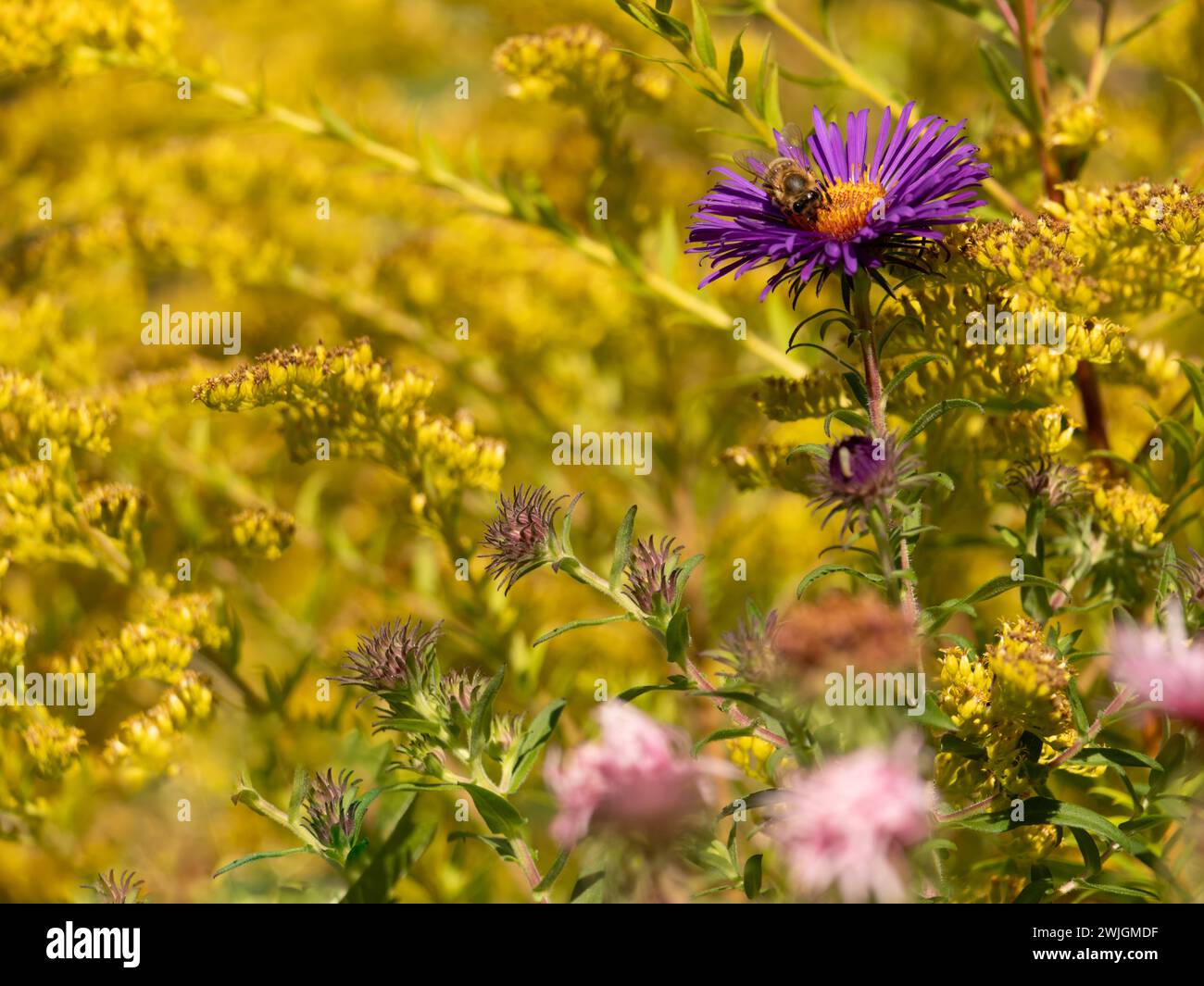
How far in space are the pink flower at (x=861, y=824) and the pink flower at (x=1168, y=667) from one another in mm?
154

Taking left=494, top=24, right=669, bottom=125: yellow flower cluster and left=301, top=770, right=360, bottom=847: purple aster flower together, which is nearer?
left=301, top=770, right=360, bottom=847: purple aster flower

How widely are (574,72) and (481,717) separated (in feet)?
1.89

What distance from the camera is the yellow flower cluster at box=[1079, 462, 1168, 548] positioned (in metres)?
0.67

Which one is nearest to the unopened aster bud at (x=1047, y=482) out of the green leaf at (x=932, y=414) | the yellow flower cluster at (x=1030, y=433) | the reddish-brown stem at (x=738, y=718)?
the yellow flower cluster at (x=1030, y=433)

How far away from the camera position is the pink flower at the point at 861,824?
Result: 411 mm

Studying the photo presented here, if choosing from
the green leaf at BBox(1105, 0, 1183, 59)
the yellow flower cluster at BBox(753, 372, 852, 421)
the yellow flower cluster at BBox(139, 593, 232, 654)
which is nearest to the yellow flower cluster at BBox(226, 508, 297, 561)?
the yellow flower cluster at BBox(139, 593, 232, 654)

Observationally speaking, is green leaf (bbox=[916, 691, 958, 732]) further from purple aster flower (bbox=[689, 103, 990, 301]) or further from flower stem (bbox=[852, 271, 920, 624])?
purple aster flower (bbox=[689, 103, 990, 301])

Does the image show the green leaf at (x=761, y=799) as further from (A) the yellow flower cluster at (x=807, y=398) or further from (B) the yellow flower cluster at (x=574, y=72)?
(B) the yellow flower cluster at (x=574, y=72)

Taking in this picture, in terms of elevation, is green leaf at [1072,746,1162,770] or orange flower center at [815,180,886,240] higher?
orange flower center at [815,180,886,240]

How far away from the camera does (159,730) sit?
2.58 ft

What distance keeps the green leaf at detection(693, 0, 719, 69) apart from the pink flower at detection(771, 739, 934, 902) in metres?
0.44

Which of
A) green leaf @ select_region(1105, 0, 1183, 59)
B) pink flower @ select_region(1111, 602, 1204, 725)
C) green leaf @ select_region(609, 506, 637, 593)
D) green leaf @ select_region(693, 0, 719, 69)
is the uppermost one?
green leaf @ select_region(1105, 0, 1183, 59)

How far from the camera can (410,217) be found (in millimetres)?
1248
